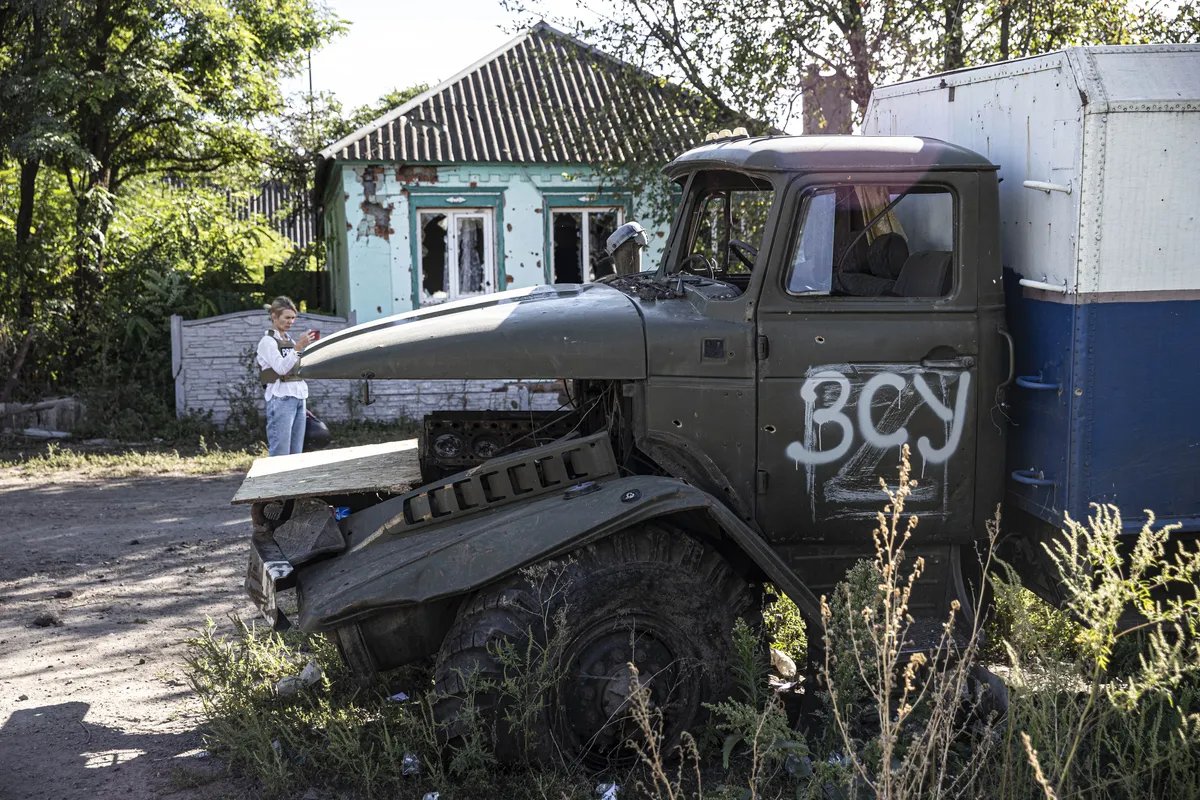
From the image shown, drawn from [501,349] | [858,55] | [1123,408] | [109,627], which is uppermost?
[858,55]

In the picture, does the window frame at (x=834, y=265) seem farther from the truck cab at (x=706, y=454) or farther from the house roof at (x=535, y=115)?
the house roof at (x=535, y=115)

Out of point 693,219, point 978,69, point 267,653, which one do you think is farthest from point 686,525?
point 978,69

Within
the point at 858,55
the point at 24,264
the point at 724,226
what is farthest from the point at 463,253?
the point at 724,226

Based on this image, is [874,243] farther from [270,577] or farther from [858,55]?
[858,55]

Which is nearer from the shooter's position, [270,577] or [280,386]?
[270,577]

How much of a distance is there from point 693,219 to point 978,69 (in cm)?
140

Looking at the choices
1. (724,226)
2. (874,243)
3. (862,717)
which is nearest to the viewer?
(862,717)

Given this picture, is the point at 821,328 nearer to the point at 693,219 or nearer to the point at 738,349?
the point at 738,349

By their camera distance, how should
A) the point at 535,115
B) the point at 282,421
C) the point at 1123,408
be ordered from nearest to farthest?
the point at 1123,408 → the point at 282,421 → the point at 535,115

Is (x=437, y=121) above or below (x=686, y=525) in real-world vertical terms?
above

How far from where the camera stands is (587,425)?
493 cm

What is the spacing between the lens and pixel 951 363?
4410mm

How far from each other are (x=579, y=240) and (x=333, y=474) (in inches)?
468

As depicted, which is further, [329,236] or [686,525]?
[329,236]
